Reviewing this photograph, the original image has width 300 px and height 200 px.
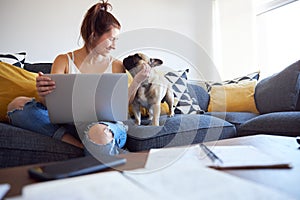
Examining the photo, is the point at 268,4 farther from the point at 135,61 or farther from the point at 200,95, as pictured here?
the point at 135,61

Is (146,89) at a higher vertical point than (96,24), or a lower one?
lower

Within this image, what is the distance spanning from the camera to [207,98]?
241cm

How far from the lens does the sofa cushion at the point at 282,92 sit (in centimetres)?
178

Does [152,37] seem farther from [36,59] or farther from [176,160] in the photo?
[176,160]

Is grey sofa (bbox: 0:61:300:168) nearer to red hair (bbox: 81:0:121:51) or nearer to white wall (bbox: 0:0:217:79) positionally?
red hair (bbox: 81:0:121:51)

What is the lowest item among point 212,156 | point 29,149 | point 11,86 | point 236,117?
point 236,117

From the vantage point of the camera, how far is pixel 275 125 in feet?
4.99

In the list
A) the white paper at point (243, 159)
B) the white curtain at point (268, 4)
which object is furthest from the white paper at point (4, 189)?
the white curtain at point (268, 4)

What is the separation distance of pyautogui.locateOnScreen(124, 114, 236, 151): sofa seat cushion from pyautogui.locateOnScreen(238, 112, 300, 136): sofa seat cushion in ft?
0.29

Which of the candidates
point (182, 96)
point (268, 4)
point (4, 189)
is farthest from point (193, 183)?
point (268, 4)

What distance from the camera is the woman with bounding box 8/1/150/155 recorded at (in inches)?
42.9

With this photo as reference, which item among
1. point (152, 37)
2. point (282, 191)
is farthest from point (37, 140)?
point (152, 37)

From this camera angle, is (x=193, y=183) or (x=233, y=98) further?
(x=233, y=98)

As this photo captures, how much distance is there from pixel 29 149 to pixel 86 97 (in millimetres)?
331
